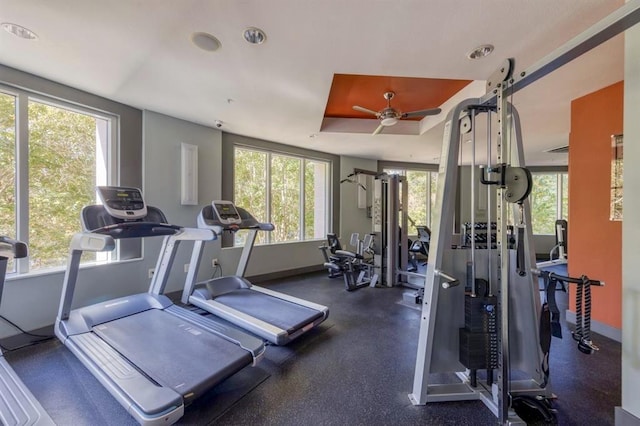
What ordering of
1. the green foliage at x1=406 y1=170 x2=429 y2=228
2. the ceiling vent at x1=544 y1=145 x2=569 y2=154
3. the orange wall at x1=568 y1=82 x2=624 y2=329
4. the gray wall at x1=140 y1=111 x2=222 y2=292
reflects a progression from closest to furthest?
the orange wall at x1=568 y1=82 x2=624 y2=329 < the gray wall at x1=140 y1=111 x2=222 y2=292 < the ceiling vent at x1=544 y1=145 x2=569 y2=154 < the green foliage at x1=406 y1=170 x2=429 y2=228

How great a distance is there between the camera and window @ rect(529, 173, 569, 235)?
7684mm

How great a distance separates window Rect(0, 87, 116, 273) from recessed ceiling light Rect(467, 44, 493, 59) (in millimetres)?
3967

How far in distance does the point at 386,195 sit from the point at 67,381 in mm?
4406

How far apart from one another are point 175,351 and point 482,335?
2.18m

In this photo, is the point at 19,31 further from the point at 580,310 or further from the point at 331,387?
the point at 580,310

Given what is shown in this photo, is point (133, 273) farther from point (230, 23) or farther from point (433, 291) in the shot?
point (433, 291)

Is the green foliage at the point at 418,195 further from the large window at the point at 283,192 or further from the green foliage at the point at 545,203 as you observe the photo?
the green foliage at the point at 545,203

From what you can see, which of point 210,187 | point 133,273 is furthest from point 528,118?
point 133,273

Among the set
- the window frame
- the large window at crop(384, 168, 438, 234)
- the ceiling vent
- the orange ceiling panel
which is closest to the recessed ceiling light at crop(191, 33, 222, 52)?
the orange ceiling panel

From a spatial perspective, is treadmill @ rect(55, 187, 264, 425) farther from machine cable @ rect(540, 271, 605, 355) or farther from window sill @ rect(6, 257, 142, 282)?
machine cable @ rect(540, 271, 605, 355)

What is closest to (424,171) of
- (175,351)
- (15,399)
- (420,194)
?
(420,194)

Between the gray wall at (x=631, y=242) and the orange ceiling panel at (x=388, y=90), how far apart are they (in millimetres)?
1889

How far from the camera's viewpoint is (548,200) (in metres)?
7.75

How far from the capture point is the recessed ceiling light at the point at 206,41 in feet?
6.94
